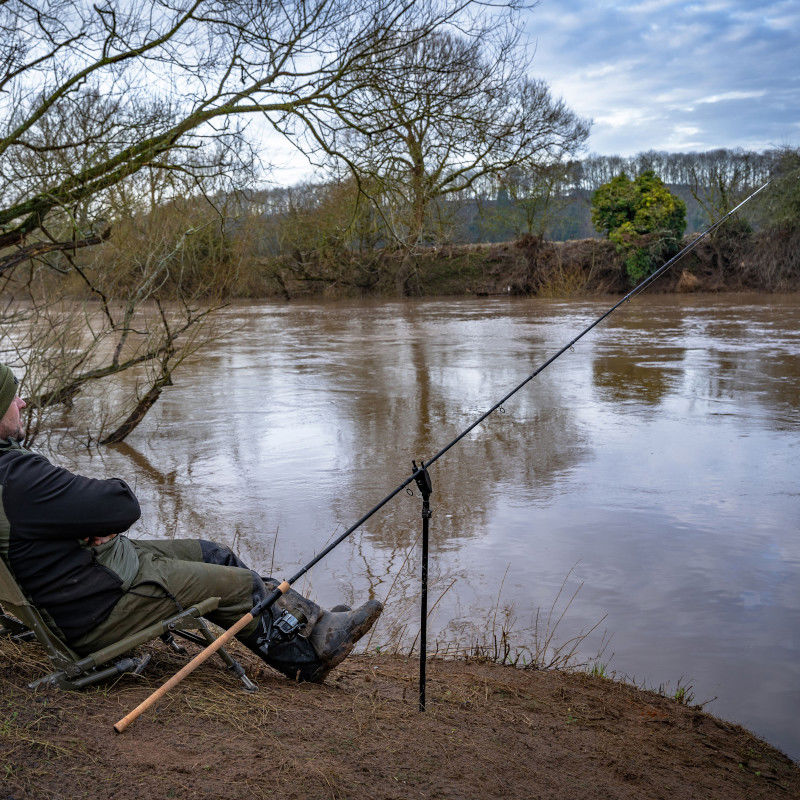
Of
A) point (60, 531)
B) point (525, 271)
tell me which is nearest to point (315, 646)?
point (60, 531)

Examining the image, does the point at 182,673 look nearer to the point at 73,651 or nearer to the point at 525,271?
the point at 73,651

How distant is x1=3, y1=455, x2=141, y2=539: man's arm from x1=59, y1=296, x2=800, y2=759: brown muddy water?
2.20 m

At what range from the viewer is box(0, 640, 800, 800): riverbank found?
262 cm

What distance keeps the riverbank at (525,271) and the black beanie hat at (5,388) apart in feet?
82.7

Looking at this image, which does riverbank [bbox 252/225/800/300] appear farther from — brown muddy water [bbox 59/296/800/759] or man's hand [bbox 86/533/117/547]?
man's hand [bbox 86/533/117/547]

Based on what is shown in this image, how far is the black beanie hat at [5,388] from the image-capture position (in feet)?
9.69

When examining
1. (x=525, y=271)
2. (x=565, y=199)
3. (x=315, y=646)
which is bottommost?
(x=315, y=646)

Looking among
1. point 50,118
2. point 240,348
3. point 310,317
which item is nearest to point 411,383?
point 240,348

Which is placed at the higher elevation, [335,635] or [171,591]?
[171,591]

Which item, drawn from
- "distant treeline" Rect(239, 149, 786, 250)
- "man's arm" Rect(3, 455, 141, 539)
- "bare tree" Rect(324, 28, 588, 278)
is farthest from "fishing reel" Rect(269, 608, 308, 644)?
"distant treeline" Rect(239, 149, 786, 250)

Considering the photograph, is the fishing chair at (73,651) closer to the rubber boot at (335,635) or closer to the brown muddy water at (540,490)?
the rubber boot at (335,635)

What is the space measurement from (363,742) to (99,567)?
106cm

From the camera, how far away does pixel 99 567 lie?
3.01 m

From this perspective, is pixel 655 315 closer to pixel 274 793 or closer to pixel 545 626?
pixel 545 626
